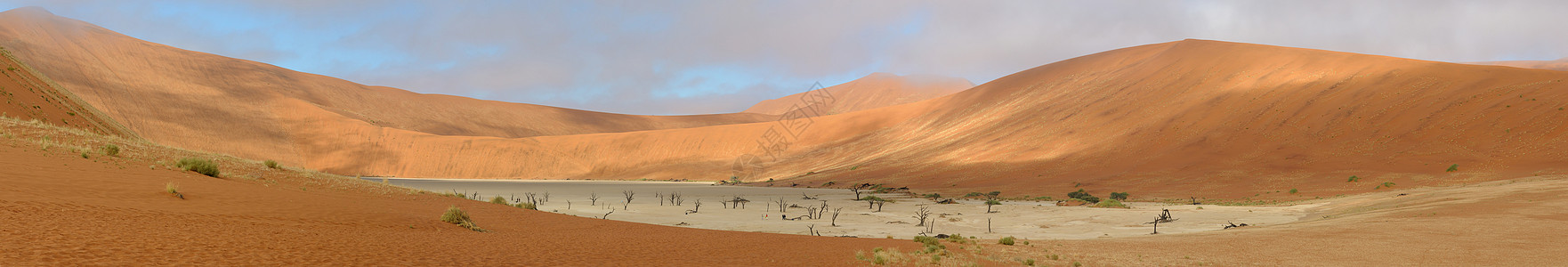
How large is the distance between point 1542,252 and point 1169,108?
183 ft

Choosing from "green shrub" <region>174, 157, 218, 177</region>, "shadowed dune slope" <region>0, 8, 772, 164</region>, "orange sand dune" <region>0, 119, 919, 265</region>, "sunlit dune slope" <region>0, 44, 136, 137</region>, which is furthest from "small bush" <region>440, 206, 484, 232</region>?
"shadowed dune slope" <region>0, 8, 772, 164</region>

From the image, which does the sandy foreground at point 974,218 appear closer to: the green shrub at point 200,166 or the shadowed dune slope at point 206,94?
the green shrub at point 200,166

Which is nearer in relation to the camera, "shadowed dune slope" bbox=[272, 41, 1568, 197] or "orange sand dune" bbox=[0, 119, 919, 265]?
"orange sand dune" bbox=[0, 119, 919, 265]

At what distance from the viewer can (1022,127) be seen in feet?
244

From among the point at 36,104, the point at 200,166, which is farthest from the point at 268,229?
the point at 36,104

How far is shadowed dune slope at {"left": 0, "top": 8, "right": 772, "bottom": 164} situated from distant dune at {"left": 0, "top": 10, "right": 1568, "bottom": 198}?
0.51 meters

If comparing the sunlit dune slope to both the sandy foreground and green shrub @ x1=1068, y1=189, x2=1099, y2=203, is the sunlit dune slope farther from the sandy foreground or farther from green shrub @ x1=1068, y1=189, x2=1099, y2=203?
green shrub @ x1=1068, y1=189, x2=1099, y2=203

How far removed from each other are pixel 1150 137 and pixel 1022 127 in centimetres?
1658

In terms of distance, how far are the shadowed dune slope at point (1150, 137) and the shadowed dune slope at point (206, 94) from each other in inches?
454

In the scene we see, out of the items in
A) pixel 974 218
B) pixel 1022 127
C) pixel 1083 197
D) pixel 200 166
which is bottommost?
pixel 974 218

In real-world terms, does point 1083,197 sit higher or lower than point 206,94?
lower

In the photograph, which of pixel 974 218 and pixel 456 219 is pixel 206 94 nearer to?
pixel 456 219

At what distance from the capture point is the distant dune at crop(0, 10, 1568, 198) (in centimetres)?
4172

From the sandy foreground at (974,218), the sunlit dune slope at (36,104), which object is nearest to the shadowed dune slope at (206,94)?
the sunlit dune slope at (36,104)
